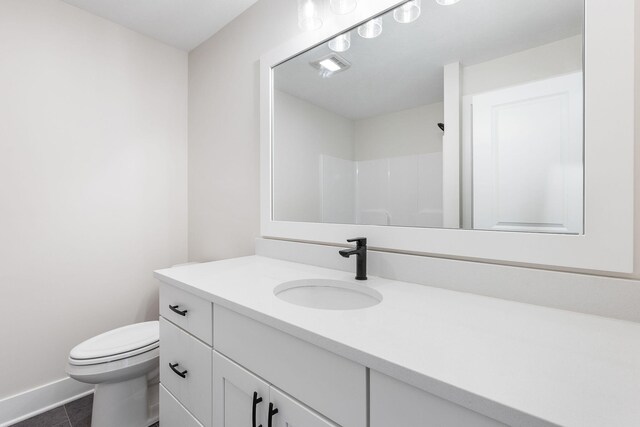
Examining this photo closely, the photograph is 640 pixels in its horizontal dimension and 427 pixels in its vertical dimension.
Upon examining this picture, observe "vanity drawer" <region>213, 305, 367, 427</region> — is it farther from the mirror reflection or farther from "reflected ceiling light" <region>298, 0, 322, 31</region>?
"reflected ceiling light" <region>298, 0, 322, 31</region>

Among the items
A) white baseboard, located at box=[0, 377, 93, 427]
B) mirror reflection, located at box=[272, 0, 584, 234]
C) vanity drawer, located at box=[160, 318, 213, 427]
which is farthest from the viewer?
white baseboard, located at box=[0, 377, 93, 427]

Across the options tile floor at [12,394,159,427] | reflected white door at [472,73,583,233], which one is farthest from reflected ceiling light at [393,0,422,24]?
tile floor at [12,394,159,427]

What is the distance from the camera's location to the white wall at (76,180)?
5.21 ft

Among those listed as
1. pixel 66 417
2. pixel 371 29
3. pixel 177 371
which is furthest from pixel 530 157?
pixel 66 417

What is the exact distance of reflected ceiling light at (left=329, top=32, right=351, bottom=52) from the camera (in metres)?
1.27

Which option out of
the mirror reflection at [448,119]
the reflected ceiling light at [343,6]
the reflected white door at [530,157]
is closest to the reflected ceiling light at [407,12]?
the mirror reflection at [448,119]

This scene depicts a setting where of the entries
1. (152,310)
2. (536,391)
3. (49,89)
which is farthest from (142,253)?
(536,391)

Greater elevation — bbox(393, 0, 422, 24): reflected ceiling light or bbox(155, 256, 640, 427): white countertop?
bbox(393, 0, 422, 24): reflected ceiling light

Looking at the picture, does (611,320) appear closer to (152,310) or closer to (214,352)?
(214,352)

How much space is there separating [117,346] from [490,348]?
164 centimetres

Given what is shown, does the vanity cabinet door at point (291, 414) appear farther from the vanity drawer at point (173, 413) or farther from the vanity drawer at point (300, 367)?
the vanity drawer at point (173, 413)

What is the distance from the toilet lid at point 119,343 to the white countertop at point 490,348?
31.9 inches

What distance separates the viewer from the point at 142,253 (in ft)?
6.81

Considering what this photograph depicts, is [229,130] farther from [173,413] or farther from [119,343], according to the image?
[173,413]
